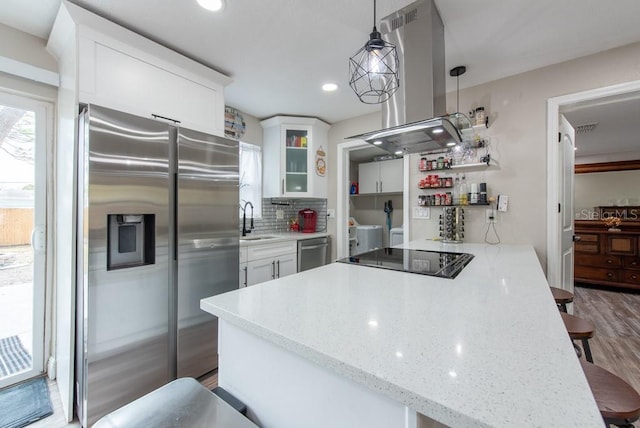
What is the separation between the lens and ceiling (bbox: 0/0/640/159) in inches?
62.6

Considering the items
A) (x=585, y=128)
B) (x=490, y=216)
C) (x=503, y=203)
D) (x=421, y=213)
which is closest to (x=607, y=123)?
(x=585, y=128)

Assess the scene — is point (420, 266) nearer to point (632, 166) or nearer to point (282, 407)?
point (282, 407)

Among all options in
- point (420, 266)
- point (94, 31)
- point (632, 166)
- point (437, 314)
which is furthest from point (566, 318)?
point (632, 166)

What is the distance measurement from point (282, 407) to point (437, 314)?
0.51 meters

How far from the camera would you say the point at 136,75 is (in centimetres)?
182

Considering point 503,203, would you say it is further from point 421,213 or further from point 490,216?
point 421,213

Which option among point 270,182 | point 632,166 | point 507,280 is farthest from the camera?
point 632,166

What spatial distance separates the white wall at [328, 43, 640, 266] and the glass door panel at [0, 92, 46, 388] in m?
3.40

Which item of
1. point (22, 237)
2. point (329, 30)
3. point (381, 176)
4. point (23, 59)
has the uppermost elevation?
point (329, 30)

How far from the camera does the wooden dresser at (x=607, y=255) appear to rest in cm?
400

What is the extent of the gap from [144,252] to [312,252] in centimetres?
189

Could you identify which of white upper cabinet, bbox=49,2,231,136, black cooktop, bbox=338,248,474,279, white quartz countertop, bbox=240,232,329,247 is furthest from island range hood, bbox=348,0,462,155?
white quartz countertop, bbox=240,232,329,247

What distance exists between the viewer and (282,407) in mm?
762

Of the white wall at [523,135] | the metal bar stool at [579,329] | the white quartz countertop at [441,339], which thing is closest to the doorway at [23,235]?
the white quartz countertop at [441,339]
